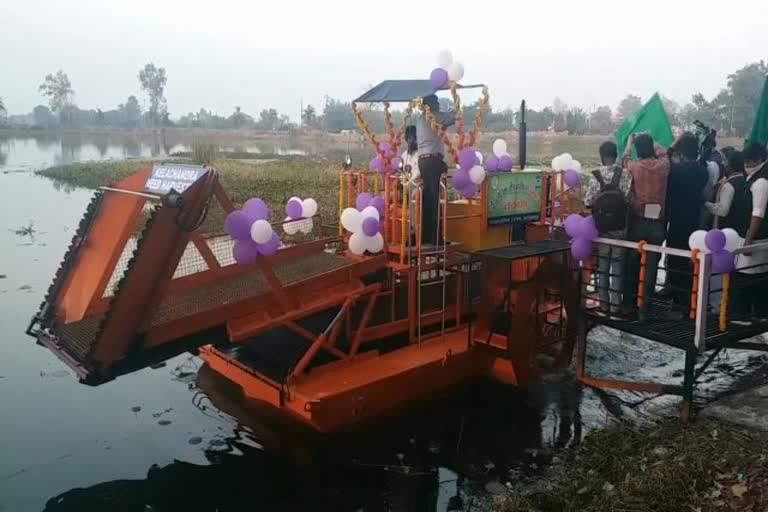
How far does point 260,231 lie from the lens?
5.11m

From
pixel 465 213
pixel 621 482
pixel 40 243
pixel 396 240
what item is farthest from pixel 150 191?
pixel 40 243

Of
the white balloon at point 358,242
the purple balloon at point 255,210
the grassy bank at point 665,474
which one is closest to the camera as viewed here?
the grassy bank at point 665,474

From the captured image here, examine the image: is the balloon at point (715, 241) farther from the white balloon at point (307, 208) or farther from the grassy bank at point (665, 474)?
the white balloon at point (307, 208)

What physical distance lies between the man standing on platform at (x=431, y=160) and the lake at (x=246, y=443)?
6.28ft

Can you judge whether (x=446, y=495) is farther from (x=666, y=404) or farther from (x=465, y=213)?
(x=465, y=213)

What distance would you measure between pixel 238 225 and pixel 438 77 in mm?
2868

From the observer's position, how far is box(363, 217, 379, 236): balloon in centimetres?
608

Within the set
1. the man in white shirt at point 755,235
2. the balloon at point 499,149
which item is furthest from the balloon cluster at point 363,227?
the man in white shirt at point 755,235

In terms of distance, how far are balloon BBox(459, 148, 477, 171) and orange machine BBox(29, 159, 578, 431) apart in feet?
2.95

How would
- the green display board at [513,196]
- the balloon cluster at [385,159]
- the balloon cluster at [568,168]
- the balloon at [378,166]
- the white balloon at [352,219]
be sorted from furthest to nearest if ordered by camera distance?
the balloon cluster at [568,168] → the balloon at [378,166] → the balloon cluster at [385,159] → the green display board at [513,196] → the white balloon at [352,219]

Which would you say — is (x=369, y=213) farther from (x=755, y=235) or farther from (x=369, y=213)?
(x=755, y=235)

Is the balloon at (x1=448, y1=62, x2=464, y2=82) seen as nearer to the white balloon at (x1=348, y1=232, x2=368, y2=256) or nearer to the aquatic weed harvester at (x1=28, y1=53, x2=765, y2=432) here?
the aquatic weed harvester at (x1=28, y1=53, x2=765, y2=432)

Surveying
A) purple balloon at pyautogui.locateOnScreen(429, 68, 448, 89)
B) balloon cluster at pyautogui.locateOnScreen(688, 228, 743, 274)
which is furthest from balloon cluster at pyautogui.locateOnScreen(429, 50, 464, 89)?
balloon cluster at pyautogui.locateOnScreen(688, 228, 743, 274)

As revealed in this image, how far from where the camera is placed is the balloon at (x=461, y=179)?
261 inches
